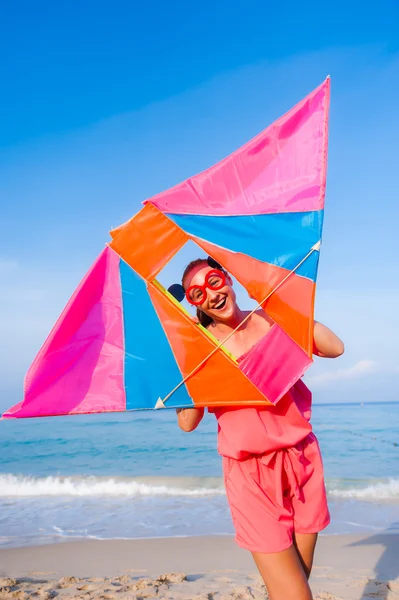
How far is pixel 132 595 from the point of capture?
4.45 m

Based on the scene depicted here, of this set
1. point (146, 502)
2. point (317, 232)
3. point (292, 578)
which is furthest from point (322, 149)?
point (146, 502)

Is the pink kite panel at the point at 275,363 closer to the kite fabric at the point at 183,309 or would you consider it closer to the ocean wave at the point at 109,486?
the kite fabric at the point at 183,309

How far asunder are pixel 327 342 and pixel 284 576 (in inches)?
37.7

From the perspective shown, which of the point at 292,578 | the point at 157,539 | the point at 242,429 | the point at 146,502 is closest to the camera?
the point at 292,578

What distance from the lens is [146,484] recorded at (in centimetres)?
1087

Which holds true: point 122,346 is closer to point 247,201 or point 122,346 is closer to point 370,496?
point 247,201

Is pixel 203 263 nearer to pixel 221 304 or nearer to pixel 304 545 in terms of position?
pixel 221 304

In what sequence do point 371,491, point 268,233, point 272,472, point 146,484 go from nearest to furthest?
point 272,472 → point 268,233 → point 371,491 → point 146,484

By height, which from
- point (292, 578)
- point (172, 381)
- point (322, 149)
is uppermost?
point (322, 149)

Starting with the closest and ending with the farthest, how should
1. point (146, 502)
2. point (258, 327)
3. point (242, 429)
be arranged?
point (242, 429), point (258, 327), point (146, 502)

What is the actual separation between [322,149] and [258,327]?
837 millimetres

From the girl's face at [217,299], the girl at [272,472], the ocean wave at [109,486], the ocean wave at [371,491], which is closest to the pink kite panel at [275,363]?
the girl at [272,472]

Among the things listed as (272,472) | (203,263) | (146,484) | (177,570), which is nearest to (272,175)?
(203,263)

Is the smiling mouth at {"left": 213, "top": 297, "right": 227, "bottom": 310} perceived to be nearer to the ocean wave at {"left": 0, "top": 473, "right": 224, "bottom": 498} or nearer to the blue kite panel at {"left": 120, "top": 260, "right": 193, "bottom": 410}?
the blue kite panel at {"left": 120, "top": 260, "right": 193, "bottom": 410}
